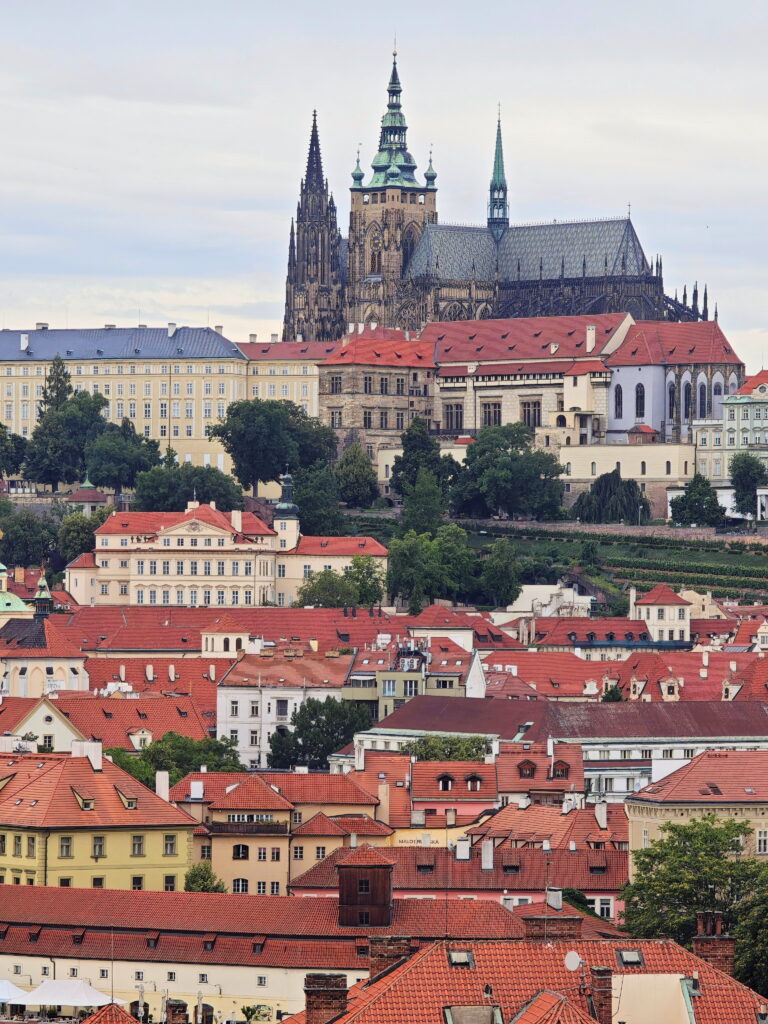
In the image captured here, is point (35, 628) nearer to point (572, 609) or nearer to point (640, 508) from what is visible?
point (572, 609)

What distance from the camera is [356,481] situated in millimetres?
191750

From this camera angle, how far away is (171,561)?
167 meters

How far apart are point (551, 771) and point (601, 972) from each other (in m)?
Answer: 53.7

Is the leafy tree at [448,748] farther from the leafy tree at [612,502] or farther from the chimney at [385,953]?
the leafy tree at [612,502]

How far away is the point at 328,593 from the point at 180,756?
55310mm

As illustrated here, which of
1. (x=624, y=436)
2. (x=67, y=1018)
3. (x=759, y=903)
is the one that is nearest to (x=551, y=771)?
(x=759, y=903)

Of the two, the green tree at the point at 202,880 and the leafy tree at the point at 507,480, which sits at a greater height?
the leafy tree at the point at 507,480

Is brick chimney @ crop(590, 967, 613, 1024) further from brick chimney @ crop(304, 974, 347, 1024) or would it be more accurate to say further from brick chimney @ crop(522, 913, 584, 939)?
brick chimney @ crop(522, 913, 584, 939)

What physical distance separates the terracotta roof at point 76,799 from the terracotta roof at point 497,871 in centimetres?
448

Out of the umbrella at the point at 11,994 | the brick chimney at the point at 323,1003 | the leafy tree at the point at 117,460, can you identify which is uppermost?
the leafy tree at the point at 117,460

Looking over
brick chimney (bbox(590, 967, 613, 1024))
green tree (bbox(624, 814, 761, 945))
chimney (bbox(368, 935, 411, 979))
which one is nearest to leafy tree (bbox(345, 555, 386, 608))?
green tree (bbox(624, 814, 761, 945))

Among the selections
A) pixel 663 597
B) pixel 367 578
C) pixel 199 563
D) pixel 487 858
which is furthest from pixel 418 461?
pixel 487 858

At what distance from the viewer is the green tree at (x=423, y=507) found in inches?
7121

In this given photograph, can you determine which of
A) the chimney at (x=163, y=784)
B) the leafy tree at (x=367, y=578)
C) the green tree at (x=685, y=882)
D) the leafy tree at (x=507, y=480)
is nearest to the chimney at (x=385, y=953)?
the green tree at (x=685, y=882)
